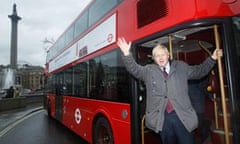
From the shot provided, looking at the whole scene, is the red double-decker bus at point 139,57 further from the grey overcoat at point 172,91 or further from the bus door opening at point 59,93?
the bus door opening at point 59,93

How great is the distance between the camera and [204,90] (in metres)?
3.81

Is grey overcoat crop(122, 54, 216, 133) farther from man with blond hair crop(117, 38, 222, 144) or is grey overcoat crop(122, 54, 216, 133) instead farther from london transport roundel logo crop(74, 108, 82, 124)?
london transport roundel logo crop(74, 108, 82, 124)

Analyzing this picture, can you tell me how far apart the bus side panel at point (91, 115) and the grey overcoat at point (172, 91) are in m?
0.99

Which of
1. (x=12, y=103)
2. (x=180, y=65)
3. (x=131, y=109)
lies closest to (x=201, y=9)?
(x=180, y=65)

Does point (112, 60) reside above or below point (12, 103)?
above

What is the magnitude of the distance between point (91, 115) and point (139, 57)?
2.08 meters

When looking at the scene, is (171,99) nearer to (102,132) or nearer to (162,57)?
(162,57)

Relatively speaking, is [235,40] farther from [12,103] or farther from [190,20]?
[12,103]

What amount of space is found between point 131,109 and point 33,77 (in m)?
94.9

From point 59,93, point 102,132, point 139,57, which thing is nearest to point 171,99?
point 139,57

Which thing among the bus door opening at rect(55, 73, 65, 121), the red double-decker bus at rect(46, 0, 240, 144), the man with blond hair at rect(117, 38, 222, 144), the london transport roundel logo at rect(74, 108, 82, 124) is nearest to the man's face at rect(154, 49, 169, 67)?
Answer: the man with blond hair at rect(117, 38, 222, 144)

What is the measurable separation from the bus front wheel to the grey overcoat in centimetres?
170

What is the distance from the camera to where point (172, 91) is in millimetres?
2238

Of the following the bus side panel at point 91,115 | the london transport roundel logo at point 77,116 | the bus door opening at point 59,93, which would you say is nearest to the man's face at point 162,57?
the bus side panel at point 91,115
